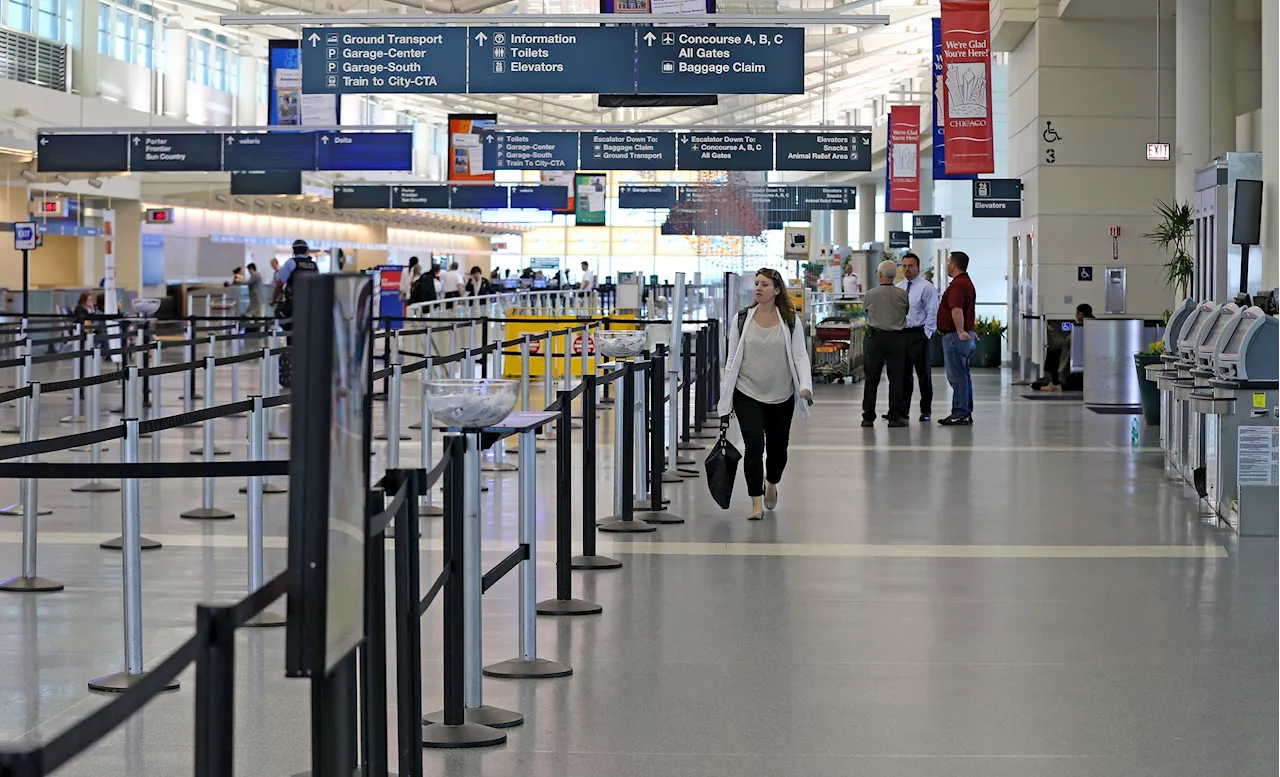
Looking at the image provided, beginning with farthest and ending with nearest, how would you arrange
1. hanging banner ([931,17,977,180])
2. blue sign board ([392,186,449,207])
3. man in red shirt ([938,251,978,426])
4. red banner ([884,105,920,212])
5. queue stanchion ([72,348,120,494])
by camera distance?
1. blue sign board ([392,186,449,207])
2. red banner ([884,105,920,212])
3. hanging banner ([931,17,977,180])
4. man in red shirt ([938,251,978,426])
5. queue stanchion ([72,348,120,494])

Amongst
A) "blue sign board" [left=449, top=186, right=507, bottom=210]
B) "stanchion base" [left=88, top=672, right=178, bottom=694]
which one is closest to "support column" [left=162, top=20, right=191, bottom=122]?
"blue sign board" [left=449, top=186, right=507, bottom=210]

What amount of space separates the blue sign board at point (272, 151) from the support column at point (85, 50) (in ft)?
15.9

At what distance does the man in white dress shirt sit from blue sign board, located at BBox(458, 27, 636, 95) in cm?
365

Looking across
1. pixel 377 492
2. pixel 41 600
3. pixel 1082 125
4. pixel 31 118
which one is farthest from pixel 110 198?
pixel 377 492

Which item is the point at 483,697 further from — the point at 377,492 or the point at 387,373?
the point at 387,373

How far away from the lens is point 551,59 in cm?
1706

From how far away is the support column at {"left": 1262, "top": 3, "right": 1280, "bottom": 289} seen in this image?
44.0 feet

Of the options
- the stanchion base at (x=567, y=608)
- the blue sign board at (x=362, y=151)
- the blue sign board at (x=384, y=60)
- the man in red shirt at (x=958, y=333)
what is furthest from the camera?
the blue sign board at (x=362, y=151)

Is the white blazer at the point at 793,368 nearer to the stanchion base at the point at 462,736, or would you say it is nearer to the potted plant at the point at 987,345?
the stanchion base at the point at 462,736

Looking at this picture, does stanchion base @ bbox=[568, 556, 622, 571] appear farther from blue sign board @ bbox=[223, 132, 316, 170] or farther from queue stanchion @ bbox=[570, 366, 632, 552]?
blue sign board @ bbox=[223, 132, 316, 170]

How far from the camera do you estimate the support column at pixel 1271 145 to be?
44.0 feet

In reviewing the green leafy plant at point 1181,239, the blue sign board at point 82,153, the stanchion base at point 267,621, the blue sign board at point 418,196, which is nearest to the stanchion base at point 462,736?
the stanchion base at point 267,621

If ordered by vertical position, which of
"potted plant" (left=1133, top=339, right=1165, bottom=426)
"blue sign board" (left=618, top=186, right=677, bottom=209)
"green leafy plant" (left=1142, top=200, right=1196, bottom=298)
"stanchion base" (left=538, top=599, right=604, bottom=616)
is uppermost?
"blue sign board" (left=618, top=186, right=677, bottom=209)

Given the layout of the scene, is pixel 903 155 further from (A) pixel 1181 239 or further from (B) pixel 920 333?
(B) pixel 920 333
